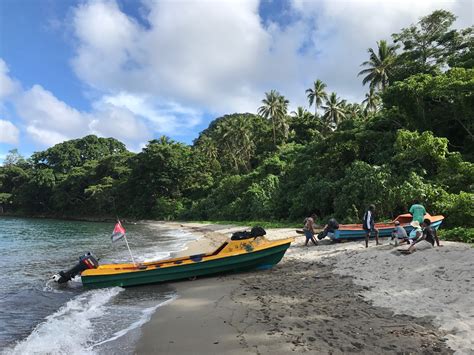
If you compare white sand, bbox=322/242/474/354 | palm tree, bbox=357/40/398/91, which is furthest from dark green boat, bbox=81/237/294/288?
palm tree, bbox=357/40/398/91

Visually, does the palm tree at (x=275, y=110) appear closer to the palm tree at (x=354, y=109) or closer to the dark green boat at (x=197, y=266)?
the palm tree at (x=354, y=109)

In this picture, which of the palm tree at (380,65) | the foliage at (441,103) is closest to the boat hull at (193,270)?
the foliage at (441,103)

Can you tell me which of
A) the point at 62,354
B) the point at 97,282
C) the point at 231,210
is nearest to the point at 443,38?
the point at 231,210

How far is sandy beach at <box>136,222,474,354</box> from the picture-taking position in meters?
5.85

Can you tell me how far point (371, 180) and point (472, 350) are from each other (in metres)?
18.5

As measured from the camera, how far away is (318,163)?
32.9 m

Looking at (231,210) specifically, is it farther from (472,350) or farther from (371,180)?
(472,350)

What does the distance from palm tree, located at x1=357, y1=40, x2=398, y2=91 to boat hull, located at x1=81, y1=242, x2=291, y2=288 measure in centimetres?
4408

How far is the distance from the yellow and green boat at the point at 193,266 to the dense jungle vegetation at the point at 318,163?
771 centimetres

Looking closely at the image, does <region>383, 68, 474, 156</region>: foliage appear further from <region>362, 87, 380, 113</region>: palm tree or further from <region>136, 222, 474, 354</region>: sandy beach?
<region>362, 87, 380, 113</region>: palm tree

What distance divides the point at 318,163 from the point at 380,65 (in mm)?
25335

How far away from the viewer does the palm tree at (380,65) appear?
4938 cm

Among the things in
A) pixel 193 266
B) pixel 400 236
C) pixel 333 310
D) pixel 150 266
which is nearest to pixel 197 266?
pixel 193 266

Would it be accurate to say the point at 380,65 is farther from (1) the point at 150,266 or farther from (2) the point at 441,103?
(1) the point at 150,266
